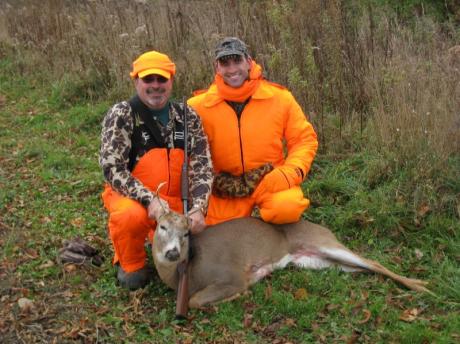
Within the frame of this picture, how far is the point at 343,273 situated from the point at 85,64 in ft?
19.7

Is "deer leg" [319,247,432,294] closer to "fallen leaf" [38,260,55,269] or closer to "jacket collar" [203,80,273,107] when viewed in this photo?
"jacket collar" [203,80,273,107]

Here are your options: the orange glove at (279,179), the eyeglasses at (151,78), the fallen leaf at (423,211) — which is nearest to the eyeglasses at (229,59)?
the eyeglasses at (151,78)

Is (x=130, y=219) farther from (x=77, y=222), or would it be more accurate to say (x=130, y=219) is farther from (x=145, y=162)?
(x=77, y=222)

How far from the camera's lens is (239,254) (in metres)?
4.48

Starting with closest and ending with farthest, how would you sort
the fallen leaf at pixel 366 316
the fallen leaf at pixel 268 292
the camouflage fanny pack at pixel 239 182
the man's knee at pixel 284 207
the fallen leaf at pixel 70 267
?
the fallen leaf at pixel 366 316 → the fallen leaf at pixel 268 292 → the fallen leaf at pixel 70 267 → the man's knee at pixel 284 207 → the camouflage fanny pack at pixel 239 182

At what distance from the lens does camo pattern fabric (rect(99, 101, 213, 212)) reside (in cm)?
436

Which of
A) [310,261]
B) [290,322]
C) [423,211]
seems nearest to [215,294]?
[290,322]

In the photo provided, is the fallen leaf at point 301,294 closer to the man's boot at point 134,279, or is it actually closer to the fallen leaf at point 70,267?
the man's boot at point 134,279

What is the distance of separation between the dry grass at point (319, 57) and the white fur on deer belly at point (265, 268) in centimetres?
159

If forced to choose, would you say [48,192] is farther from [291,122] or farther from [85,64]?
[85,64]

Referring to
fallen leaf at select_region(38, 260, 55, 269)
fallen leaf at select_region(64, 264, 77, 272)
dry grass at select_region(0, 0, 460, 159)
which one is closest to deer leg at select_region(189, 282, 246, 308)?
fallen leaf at select_region(64, 264, 77, 272)

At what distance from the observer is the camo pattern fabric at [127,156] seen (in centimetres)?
436

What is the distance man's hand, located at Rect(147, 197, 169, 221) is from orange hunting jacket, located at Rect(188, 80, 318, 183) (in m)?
0.94

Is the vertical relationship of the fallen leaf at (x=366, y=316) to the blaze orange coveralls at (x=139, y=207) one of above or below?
below
